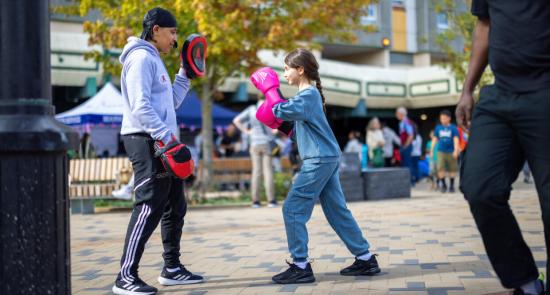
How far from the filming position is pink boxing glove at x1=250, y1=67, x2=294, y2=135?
478 cm

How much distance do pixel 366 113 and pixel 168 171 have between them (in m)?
26.5

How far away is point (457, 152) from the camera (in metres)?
14.0

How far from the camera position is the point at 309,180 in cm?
479

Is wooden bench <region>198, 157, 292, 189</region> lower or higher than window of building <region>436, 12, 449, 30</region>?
lower

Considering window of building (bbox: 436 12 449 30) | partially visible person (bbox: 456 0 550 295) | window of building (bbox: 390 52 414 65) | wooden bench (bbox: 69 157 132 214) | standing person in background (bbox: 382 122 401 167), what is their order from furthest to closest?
window of building (bbox: 436 12 449 30) < window of building (bbox: 390 52 414 65) < standing person in background (bbox: 382 122 401 167) < wooden bench (bbox: 69 157 132 214) < partially visible person (bbox: 456 0 550 295)

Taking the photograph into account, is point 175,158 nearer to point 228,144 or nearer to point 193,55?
point 193,55

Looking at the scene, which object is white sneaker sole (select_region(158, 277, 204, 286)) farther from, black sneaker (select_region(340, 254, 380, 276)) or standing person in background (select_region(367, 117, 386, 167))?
standing person in background (select_region(367, 117, 386, 167))

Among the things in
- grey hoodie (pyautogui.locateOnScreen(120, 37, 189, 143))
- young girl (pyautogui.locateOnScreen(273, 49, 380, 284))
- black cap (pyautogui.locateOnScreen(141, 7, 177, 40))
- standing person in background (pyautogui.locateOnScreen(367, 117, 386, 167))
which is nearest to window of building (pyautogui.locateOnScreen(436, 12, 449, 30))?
standing person in background (pyautogui.locateOnScreen(367, 117, 386, 167))

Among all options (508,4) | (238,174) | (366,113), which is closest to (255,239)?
(508,4)

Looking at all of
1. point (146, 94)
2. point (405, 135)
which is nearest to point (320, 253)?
point (146, 94)

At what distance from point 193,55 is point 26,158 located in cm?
236

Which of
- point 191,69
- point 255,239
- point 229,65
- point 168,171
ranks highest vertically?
point 229,65

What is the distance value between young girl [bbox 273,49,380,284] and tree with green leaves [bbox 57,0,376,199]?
26.1 ft

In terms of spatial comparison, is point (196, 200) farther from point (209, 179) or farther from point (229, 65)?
point (229, 65)
